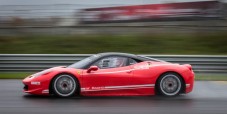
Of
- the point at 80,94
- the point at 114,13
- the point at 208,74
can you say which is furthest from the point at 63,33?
the point at 80,94

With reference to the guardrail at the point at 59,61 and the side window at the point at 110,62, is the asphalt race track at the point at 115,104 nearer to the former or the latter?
the side window at the point at 110,62

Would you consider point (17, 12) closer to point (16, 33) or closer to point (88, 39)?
point (16, 33)

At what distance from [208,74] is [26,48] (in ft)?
23.7

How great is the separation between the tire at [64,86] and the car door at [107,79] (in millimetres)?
189

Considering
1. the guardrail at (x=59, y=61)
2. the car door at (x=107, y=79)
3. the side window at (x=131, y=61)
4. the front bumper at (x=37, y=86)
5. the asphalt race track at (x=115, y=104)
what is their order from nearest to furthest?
the asphalt race track at (x=115, y=104)
the front bumper at (x=37, y=86)
the car door at (x=107, y=79)
the side window at (x=131, y=61)
the guardrail at (x=59, y=61)

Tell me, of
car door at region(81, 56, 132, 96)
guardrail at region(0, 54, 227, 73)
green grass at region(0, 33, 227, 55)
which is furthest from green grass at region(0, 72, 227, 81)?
car door at region(81, 56, 132, 96)

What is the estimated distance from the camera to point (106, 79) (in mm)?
9969

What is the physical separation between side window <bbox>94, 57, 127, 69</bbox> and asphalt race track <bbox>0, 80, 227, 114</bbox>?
2.22 feet

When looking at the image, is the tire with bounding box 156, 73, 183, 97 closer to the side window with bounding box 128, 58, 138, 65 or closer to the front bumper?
the side window with bounding box 128, 58, 138, 65

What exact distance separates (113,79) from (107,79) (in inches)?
4.8

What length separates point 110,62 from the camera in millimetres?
10188

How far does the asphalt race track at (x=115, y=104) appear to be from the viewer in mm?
8312

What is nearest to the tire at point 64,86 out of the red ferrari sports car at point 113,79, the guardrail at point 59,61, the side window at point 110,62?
the red ferrari sports car at point 113,79

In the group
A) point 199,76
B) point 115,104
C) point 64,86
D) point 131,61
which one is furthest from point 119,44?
point 115,104
